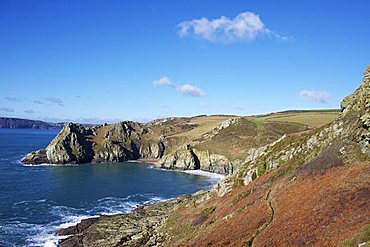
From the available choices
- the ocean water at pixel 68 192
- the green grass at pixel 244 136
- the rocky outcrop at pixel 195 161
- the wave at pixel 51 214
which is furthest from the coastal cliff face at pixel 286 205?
the green grass at pixel 244 136

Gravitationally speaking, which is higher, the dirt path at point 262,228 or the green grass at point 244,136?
the green grass at point 244,136

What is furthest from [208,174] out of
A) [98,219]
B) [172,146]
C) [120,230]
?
[120,230]

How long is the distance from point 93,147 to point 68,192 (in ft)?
268

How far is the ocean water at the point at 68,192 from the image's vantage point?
7062 cm

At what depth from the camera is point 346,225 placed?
2897 cm

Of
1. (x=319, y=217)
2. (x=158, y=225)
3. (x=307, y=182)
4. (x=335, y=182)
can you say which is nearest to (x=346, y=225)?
(x=319, y=217)

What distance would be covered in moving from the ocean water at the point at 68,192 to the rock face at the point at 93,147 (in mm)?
11522

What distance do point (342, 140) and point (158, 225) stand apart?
34.9 meters

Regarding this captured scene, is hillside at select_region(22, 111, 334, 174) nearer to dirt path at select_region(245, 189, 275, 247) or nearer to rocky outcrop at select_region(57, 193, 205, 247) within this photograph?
rocky outcrop at select_region(57, 193, 205, 247)

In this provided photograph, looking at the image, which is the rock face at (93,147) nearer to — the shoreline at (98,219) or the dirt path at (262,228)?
the shoreline at (98,219)

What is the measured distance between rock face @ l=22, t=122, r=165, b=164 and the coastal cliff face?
101 metres

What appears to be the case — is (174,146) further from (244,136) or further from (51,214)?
(51,214)

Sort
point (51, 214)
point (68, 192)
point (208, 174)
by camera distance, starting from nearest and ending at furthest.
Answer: point (51, 214), point (68, 192), point (208, 174)

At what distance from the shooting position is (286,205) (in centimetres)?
4100
